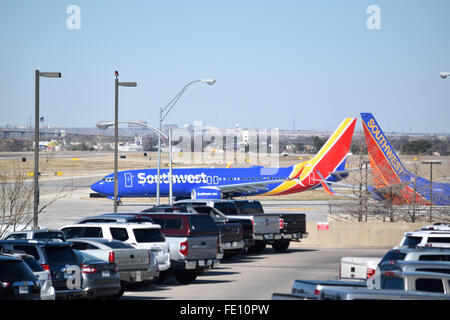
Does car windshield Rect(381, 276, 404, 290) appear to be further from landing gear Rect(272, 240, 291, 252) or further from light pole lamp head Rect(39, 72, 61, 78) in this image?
landing gear Rect(272, 240, 291, 252)

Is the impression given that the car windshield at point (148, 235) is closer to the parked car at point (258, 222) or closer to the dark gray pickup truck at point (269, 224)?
the parked car at point (258, 222)

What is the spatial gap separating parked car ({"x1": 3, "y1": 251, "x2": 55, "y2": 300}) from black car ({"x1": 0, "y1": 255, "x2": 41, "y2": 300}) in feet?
1.81

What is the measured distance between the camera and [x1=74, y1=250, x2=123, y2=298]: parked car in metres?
16.4

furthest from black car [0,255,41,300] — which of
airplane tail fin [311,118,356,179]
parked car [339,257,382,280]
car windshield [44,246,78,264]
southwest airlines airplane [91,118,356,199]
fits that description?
airplane tail fin [311,118,356,179]

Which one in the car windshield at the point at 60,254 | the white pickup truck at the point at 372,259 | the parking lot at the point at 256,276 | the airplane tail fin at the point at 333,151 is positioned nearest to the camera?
the car windshield at the point at 60,254

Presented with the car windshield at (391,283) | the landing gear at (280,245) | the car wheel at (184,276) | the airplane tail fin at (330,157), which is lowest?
the landing gear at (280,245)

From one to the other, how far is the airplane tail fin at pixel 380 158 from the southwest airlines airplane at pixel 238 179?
1211 centimetres

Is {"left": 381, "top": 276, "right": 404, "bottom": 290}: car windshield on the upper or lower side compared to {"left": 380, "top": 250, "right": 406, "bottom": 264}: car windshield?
upper

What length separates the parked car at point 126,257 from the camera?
1845 cm

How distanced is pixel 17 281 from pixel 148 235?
7.78 meters

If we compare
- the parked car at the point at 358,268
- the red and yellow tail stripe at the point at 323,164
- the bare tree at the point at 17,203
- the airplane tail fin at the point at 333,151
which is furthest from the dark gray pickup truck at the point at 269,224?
the airplane tail fin at the point at 333,151

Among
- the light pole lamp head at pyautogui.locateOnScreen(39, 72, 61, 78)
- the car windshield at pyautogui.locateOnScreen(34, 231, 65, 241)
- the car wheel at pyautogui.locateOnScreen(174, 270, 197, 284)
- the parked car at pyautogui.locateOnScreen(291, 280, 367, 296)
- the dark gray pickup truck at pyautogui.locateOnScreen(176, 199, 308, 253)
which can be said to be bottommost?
the car wheel at pyautogui.locateOnScreen(174, 270, 197, 284)
